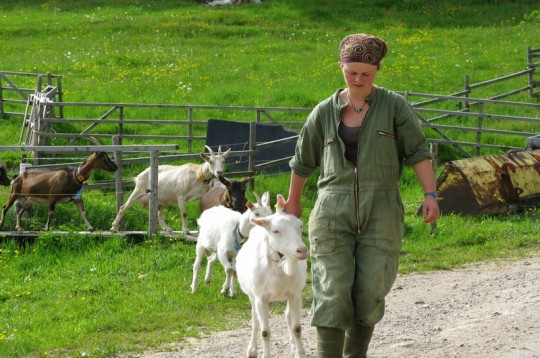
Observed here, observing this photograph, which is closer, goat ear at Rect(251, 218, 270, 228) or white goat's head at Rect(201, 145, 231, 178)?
goat ear at Rect(251, 218, 270, 228)

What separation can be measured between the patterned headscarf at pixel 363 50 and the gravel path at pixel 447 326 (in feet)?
9.08

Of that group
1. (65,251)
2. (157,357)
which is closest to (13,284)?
(65,251)

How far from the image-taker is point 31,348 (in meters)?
9.00

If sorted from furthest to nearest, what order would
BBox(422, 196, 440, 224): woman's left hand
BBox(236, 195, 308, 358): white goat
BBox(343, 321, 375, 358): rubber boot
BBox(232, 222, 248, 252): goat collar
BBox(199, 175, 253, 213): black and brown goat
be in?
1. BBox(199, 175, 253, 213): black and brown goat
2. BBox(232, 222, 248, 252): goat collar
3. BBox(236, 195, 308, 358): white goat
4. BBox(343, 321, 375, 358): rubber boot
5. BBox(422, 196, 440, 224): woman's left hand

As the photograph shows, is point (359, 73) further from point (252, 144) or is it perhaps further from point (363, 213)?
point (252, 144)

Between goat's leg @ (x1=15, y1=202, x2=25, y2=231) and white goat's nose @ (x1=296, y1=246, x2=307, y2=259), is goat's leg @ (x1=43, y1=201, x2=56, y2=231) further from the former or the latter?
white goat's nose @ (x1=296, y1=246, x2=307, y2=259)

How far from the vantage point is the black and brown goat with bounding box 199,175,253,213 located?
14047mm

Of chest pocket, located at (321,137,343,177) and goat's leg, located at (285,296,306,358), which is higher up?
chest pocket, located at (321,137,343,177)

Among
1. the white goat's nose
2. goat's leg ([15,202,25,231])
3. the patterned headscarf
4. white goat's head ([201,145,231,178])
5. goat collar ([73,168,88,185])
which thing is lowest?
goat's leg ([15,202,25,231])

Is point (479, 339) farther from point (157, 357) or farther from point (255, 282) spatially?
point (157, 357)

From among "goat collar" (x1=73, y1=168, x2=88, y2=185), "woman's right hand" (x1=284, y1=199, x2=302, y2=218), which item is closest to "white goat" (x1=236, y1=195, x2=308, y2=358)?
"woman's right hand" (x1=284, y1=199, x2=302, y2=218)

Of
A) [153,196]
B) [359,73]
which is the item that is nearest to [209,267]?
[153,196]

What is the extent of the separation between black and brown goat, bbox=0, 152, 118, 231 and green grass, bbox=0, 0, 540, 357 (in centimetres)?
45

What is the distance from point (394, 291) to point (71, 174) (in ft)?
22.4
